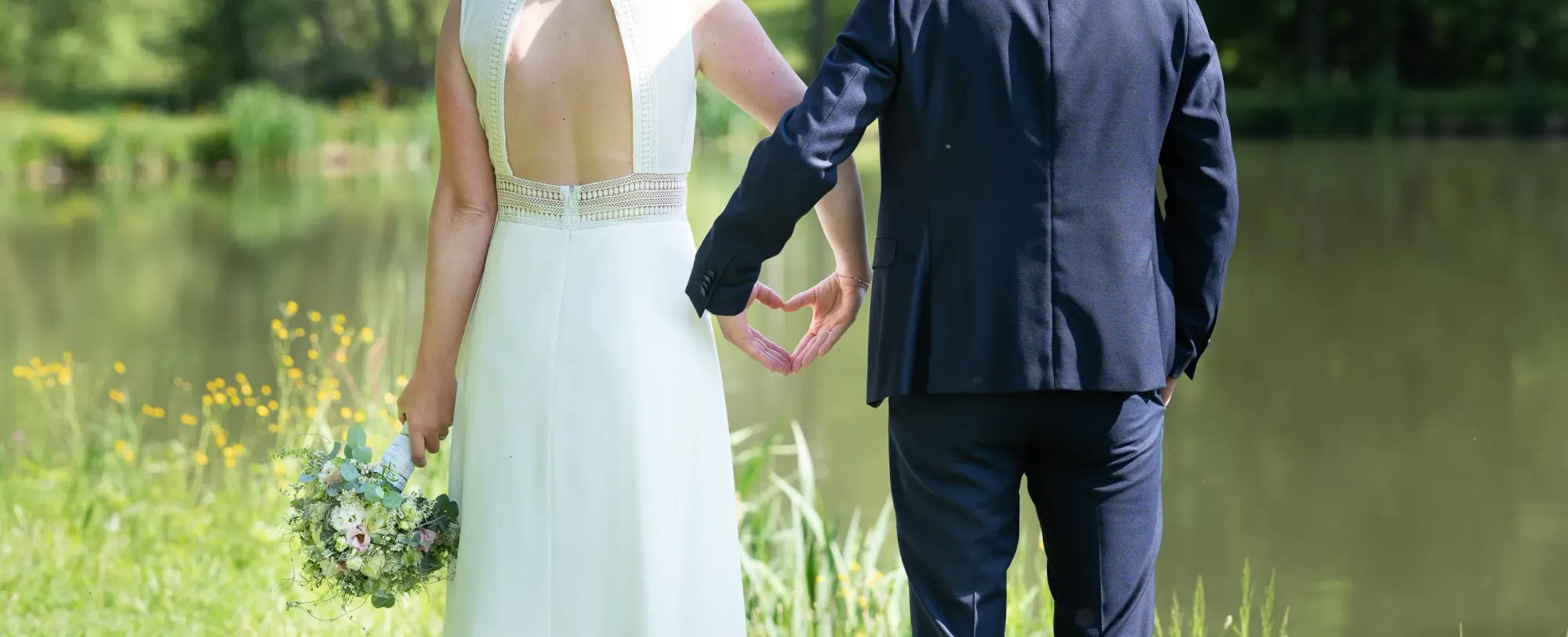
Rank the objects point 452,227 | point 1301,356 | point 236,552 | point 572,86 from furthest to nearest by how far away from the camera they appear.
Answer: point 1301,356 < point 236,552 < point 452,227 < point 572,86

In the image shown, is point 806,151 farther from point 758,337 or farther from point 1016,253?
point 758,337

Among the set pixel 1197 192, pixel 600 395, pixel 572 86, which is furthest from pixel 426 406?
pixel 1197 192

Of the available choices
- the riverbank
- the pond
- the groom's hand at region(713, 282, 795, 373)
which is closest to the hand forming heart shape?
the groom's hand at region(713, 282, 795, 373)

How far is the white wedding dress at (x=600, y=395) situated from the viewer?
201 centimetres

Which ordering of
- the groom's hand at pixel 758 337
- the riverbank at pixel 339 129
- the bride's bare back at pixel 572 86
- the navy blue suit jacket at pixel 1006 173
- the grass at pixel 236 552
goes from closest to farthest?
1. the navy blue suit jacket at pixel 1006 173
2. the bride's bare back at pixel 572 86
3. the groom's hand at pixel 758 337
4. the grass at pixel 236 552
5. the riverbank at pixel 339 129

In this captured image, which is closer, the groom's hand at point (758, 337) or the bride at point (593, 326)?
the bride at point (593, 326)

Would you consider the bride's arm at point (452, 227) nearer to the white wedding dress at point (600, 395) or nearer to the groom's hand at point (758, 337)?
the white wedding dress at point (600, 395)

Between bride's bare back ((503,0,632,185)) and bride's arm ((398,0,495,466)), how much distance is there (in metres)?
0.11

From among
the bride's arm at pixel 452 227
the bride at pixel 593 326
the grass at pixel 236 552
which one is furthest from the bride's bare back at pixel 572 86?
the grass at pixel 236 552

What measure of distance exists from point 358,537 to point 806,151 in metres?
0.80

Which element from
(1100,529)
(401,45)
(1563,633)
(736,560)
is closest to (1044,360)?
(1100,529)

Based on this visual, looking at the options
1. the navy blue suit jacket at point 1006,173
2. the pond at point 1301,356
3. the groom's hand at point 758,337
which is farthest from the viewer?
the pond at point 1301,356

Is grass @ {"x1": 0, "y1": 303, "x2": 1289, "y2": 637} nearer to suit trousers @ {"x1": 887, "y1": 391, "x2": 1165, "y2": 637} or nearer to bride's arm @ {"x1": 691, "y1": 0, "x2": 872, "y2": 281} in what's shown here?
suit trousers @ {"x1": 887, "y1": 391, "x2": 1165, "y2": 637}

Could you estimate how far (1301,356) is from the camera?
7902 mm
